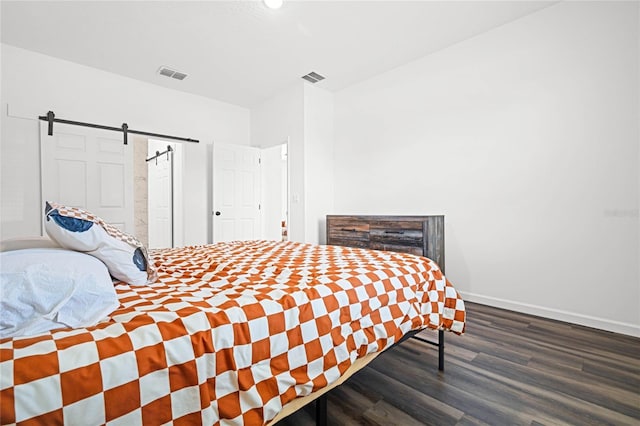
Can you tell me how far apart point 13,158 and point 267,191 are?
124 inches

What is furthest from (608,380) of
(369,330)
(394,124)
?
(394,124)

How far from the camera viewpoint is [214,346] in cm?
85

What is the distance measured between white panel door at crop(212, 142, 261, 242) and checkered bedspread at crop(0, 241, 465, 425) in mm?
3058

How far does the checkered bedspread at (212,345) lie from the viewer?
2.11 ft

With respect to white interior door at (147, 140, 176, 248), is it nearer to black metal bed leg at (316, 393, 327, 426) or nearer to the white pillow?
the white pillow

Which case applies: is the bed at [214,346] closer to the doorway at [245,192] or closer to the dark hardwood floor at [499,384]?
the dark hardwood floor at [499,384]

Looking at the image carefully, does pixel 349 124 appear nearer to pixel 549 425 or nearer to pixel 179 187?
pixel 179 187

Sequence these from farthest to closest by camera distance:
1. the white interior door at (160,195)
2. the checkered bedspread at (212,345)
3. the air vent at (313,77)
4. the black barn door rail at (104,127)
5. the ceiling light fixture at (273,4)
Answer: the white interior door at (160,195) → the air vent at (313,77) → the black barn door rail at (104,127) → the ceiling light fixture at (273,4) → the checkered bedspread at (212,345)

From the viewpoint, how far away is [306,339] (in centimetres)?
107

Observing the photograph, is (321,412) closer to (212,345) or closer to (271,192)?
(212,345)

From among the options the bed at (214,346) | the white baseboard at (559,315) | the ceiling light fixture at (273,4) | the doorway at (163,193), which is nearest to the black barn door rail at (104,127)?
the doorway at (163,193)

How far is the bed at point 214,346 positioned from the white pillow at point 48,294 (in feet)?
0.13

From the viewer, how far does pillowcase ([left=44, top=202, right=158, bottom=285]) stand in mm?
1092

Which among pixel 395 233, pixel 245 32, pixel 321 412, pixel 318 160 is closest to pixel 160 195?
pixel 318 160
